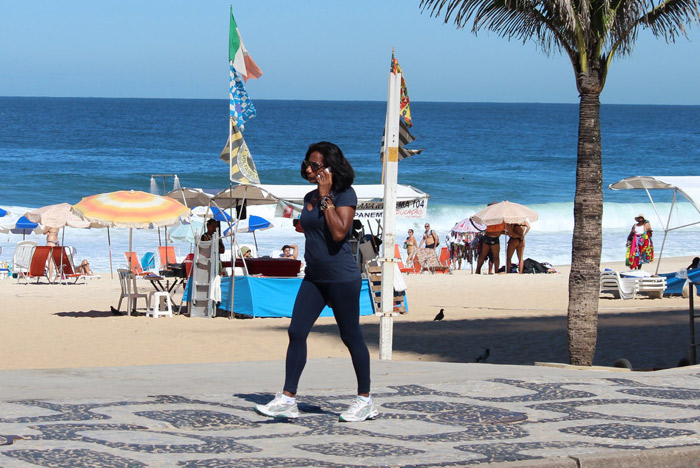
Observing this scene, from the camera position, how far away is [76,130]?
9238 centimetres

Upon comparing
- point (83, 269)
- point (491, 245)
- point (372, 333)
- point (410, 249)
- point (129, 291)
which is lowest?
point (372, 333)

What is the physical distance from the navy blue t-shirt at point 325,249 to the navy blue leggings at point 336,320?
2.1 inches

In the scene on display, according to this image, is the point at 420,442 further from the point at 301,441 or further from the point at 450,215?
Answer: the point at 450,215

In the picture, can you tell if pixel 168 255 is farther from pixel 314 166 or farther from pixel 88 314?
pixel 314 166

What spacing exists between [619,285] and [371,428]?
1232 centimetres

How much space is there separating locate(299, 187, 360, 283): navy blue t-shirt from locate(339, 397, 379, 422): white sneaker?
69 centimetres

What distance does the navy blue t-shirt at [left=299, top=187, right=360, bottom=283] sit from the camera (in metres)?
5.34

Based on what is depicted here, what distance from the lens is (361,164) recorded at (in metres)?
67.8

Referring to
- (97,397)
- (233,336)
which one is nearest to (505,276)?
(233,336)

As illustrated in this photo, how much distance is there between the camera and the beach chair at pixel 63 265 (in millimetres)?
19922

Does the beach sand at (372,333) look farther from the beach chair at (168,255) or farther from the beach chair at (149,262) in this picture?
the beach chair at (149,262)

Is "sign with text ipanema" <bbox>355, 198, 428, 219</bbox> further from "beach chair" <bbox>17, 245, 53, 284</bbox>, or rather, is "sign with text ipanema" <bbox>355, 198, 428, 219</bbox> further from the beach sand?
"beach chair" <bbox>17, 245, 53, 284</bbox>

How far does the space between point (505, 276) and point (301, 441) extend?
1624 centimetres

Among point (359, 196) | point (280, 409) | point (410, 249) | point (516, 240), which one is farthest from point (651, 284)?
point (280, 409)
